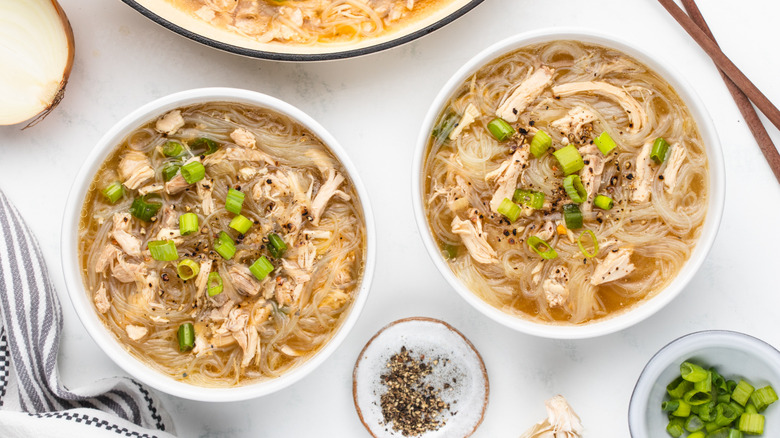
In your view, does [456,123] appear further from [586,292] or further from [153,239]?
[153,239]

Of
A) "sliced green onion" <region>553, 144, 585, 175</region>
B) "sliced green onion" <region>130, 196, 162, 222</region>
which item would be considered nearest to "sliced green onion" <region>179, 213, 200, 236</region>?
"sliced green onion" <region>130, 196, 162, 222</region>

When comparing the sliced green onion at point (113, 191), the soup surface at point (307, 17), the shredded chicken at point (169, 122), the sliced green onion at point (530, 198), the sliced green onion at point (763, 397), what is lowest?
the sliced green onion at point (763, 397)

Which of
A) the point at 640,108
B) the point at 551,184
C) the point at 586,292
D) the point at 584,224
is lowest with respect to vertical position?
the point at 586,292

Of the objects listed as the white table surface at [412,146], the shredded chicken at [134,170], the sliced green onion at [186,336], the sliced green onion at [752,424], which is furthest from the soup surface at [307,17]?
the sliced green onion at [752,424]

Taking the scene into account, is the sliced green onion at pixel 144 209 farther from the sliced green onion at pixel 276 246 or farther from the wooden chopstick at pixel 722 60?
the wooden chopstick at pixel 722 60

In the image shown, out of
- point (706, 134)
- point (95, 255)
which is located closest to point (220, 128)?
point (95, 255)

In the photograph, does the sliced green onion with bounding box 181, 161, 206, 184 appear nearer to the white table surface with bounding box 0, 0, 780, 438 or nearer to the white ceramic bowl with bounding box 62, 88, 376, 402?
the white ceramic bowl with bounding box 62, 88, 376, 402

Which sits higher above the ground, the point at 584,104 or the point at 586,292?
the point at 584,104
